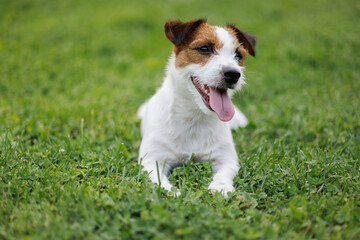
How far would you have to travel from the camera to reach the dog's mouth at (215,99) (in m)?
3.26

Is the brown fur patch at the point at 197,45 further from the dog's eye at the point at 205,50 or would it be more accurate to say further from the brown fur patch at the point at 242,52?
the brown fur patch at the point at 242,52

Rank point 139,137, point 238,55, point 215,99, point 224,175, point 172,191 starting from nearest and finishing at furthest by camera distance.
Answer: point 172,191 < point 224,175 < point 215,99 < point 238,55 < point 139,137

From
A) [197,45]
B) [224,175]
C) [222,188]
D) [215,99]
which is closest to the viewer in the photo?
[222,188]

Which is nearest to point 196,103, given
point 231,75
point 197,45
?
point 231,75

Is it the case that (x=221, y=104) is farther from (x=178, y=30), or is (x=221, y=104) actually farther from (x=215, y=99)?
(x=178, y=30)

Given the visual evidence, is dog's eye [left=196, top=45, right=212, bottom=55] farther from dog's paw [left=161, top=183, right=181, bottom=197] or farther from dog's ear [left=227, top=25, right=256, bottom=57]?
dog's paw [left=161, top=183, right=181, bottom=197]

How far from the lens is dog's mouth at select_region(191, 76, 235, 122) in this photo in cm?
326

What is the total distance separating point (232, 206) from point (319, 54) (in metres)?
6.29

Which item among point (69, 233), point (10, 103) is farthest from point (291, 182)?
point (10, 103)

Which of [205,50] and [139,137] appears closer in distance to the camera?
[205,50]

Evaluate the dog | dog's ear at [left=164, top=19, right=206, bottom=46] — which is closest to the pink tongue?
the dog

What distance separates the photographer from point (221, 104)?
3320 millimetres

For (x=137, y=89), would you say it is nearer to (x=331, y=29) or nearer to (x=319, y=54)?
(x=319, y=54)

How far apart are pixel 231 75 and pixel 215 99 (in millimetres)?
315
